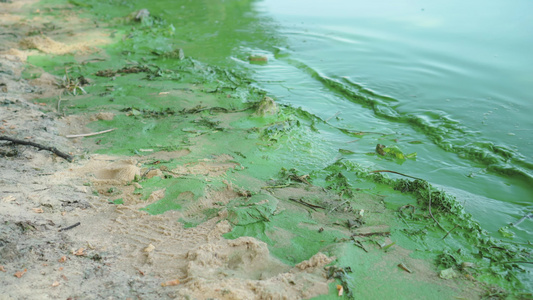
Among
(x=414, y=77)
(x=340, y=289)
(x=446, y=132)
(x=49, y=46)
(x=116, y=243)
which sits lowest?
(x=116, y=243)

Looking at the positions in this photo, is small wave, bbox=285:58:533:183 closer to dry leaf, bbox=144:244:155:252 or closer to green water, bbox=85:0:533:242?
green water, bbox=85:0:533:242

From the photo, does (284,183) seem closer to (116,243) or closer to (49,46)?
(116,243)

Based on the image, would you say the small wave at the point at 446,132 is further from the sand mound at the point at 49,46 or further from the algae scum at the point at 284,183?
the sand mound at the point at 49,46

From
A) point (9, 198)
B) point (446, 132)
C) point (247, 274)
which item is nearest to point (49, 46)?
point (9, 198)

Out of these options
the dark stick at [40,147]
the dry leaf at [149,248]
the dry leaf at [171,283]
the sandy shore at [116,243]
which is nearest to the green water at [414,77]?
the sandy shore at [116,243]

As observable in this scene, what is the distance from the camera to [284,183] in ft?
10.6

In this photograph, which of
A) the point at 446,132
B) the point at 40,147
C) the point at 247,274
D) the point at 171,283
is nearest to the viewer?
the point at 171,283

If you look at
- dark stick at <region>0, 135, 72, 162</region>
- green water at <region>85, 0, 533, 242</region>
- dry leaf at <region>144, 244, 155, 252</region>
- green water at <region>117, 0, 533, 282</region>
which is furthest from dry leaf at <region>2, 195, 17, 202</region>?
green water at <region>85, 0, 533, 242</region>

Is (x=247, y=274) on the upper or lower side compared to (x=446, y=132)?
lower

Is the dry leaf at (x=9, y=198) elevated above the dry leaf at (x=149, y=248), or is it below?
above

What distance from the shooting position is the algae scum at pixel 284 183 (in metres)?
2.38

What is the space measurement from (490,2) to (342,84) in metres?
6.24

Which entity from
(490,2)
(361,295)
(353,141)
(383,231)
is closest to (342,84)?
(353,141)

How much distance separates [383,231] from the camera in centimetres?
Answer: 268
